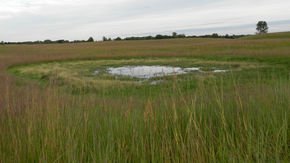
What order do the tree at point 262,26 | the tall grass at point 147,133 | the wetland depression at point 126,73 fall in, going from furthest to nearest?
Answer: the tree at point 262,26, the wetland depression at point 126,73, the tall grass at point 147,133

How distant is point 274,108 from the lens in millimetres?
4223

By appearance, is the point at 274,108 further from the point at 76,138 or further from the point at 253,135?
the point at 76,138

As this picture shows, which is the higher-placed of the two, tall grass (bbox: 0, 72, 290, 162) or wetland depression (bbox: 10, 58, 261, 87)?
tall grass (bbox: 0, 72, 290, 162)

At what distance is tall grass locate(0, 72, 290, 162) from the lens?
304 centimetres

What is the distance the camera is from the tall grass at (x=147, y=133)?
3043 millimetres

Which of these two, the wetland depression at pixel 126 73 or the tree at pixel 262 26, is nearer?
the wetland depression at pixel 126 73

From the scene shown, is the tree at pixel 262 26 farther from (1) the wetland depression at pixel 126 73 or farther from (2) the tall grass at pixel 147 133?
(2) the tall grass at pixel 147 133

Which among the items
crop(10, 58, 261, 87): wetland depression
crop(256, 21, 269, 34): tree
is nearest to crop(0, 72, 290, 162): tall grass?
crop(10, 58, 261, 87): wetland depression

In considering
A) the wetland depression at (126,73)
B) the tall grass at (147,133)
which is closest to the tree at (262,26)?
the wetland depression at (126,73)

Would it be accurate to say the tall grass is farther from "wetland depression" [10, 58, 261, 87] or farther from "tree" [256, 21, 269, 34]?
"tree" [256, 21, 269, 34]

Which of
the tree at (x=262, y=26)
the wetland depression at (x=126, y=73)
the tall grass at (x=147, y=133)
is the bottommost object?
the wetland depression at (x=126, y=73)

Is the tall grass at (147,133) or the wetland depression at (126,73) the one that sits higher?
the tall grass at (147,133)

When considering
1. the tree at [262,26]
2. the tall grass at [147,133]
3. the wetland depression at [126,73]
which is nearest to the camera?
the tall grass at [147,133]

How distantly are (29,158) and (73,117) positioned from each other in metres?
0.92
